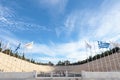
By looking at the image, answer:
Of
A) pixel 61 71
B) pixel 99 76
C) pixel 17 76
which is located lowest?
pixel 99 76

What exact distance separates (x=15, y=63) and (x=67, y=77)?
2924cm

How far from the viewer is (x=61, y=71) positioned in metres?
36.2

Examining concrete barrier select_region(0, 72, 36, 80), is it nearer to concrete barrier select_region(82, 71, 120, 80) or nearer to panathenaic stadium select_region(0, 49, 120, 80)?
panathenaic stadium select_region(0, 49, 120, 80)

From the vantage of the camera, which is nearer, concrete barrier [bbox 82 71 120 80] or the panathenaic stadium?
the panathenaic stadium

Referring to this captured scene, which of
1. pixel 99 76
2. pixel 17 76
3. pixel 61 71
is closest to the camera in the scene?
pixel 17 76

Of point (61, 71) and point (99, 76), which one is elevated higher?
point (61, 71)

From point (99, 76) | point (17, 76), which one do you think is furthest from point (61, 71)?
point (17, 76)

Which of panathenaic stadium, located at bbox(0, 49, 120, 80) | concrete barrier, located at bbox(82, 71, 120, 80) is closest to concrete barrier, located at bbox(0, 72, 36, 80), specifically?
panathenaic stadium, located at bbox(0, 49, 120, 80)

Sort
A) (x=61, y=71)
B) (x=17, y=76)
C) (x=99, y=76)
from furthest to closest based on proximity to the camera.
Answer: (x=61, y=71), (x=99, y=76), (x=17, y=76)

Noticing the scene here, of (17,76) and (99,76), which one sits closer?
(17,76)

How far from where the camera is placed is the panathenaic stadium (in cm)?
2362

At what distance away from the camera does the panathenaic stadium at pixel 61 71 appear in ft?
77.5

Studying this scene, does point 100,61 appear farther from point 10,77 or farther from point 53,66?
point 10,77

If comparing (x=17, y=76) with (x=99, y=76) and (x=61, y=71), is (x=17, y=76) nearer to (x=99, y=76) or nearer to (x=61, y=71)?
(x=99, y=76)
